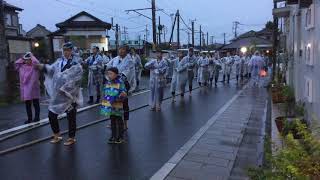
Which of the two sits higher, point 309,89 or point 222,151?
point 309,89

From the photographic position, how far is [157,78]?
13.9 m

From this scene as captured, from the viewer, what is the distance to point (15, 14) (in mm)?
45562

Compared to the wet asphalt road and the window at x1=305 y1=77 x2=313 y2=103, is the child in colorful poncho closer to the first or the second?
the wet asphalt road

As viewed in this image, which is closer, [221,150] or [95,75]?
[221,150]

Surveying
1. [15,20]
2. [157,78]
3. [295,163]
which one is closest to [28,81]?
[157,78]

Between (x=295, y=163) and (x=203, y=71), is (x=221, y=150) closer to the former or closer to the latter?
(x=295, y=163)

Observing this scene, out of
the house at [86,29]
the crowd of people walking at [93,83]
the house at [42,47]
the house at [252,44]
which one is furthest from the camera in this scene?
the house at [252,44]

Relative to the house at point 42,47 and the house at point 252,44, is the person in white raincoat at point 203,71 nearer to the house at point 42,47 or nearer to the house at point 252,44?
the house at point 42,47

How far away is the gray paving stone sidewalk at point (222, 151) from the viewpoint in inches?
272

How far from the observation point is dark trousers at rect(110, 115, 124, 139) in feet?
29.0

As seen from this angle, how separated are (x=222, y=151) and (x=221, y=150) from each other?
2.8 inches

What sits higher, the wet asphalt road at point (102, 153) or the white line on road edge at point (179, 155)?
the wet asphalt road at point (102, 153)

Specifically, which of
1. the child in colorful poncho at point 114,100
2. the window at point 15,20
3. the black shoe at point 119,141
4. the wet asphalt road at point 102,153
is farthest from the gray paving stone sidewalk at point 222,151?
the window at point 15,20

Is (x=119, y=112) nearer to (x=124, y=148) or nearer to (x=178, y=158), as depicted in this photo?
(x=124, y=148)
